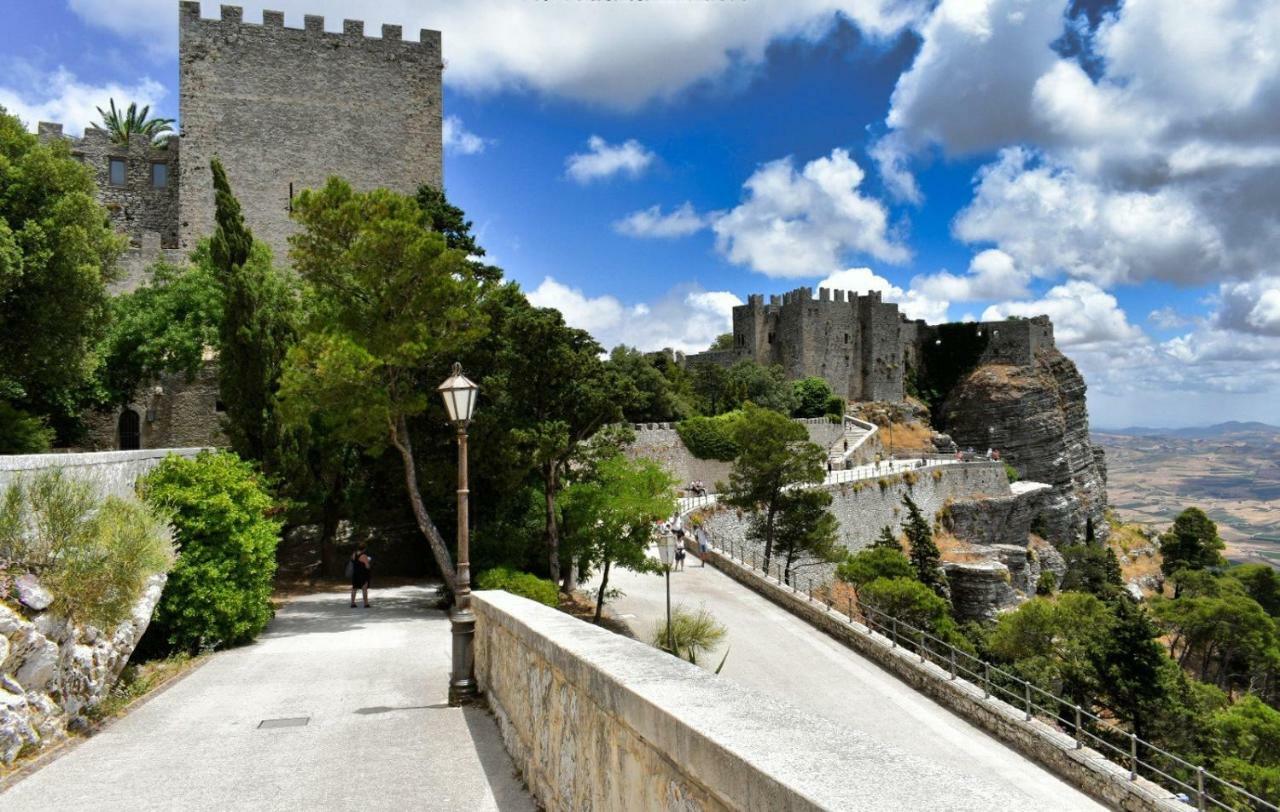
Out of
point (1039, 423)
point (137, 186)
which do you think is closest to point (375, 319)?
point (137, 186)

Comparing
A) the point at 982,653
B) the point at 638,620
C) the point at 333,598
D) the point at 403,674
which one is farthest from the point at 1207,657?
the point at 403,674

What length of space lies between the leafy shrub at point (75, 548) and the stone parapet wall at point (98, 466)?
7.8 inches

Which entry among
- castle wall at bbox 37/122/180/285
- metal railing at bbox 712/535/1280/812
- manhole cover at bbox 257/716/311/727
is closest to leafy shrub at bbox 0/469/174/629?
manhole cover at bbox 257/716/311/727

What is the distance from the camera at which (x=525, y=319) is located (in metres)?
19.1

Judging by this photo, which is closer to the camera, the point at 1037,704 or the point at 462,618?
the point at 462,618

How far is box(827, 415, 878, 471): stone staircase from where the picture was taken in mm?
50750

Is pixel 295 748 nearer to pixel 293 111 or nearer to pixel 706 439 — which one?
pixel 293 111

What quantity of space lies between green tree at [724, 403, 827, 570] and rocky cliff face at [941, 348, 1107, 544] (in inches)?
1426

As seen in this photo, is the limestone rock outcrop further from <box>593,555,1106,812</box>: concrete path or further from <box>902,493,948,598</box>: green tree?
<box>902,493,948,598</box>: green tree

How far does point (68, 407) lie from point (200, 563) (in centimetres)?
1541

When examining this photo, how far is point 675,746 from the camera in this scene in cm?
301

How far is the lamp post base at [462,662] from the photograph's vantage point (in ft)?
26.6

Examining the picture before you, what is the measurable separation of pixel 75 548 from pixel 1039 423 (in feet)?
216

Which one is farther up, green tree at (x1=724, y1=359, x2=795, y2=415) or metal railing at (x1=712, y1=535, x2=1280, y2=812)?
green tree at (x1=724, y1=359, x2=795, y2=415)
